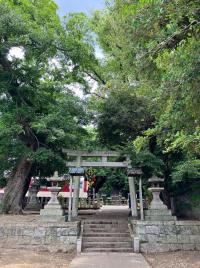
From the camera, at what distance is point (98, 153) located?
1334 centimetres

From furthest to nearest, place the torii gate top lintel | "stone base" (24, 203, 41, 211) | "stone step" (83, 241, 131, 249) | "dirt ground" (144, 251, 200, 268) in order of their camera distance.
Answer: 1. "stone base" (24, 203, 41, 211)
2. the torii gate top lintel
3. "stone step" (83, 241, 131, 249)
4. "dirt ground" (144, 251, 200, 268)

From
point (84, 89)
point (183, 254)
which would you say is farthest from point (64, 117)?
point (183, 254)

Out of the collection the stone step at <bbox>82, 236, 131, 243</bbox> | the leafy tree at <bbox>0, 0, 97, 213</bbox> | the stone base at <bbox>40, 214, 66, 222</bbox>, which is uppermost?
the leafy tree at <bbox>0, 0, 97, 213</bbox>

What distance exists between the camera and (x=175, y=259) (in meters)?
8.30

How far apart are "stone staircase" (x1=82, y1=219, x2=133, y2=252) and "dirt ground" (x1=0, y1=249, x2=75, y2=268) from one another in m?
0.97

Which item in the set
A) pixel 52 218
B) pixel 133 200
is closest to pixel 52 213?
pixel 52 218

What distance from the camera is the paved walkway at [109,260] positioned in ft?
24.1

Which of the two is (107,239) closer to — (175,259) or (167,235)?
(167,235)

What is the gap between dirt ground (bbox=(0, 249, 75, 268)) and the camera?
7.36m

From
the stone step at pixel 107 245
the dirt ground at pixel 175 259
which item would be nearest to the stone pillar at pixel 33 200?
the stone step at pixel 107 245

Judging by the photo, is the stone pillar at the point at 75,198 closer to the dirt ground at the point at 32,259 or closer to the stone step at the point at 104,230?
the stone step at the point at 104,230

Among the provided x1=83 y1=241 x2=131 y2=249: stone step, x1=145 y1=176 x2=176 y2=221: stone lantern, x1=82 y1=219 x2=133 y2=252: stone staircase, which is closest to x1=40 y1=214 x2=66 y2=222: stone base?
x1=82 y1=219 x2=133 y2=252: stone staircase

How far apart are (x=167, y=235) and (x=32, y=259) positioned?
4.70 meters

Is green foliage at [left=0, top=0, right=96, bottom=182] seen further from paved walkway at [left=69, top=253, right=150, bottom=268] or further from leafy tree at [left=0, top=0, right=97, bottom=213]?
paved walkway at [left=69, top=253, right=150, bottom=268]
